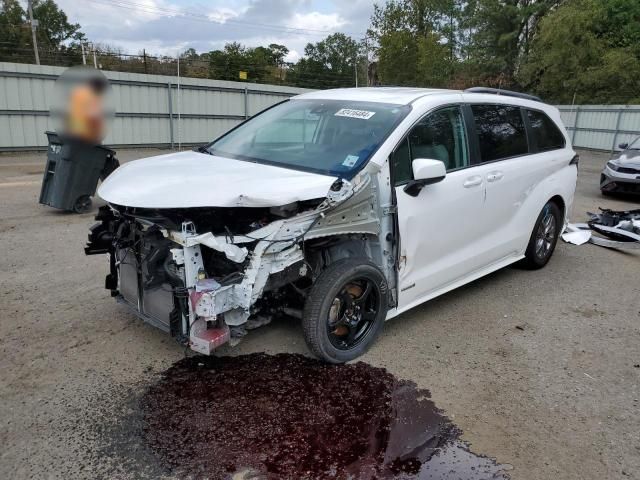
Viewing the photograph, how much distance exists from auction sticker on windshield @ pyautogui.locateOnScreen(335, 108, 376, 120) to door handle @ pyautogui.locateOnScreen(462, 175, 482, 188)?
944 mm

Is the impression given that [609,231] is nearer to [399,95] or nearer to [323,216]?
[399,95]

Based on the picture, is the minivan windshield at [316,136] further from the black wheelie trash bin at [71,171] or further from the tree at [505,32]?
the tree at [505,32]

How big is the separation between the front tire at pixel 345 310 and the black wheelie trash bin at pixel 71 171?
5491mm

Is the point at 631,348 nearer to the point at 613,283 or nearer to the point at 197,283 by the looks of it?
the point at 613,283

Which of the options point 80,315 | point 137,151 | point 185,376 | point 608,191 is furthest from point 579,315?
point 137,151

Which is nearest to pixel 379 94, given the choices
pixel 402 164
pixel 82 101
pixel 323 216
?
pixel 402 164

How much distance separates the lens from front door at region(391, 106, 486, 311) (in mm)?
3689

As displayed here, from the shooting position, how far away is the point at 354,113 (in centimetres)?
400

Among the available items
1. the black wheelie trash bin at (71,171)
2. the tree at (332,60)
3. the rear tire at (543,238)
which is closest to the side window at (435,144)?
the rear tire at (543,238)

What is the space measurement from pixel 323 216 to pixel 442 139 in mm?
1459

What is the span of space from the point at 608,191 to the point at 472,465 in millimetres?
10046

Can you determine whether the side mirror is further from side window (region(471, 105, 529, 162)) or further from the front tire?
side window (region(471, 105, 529, 162))

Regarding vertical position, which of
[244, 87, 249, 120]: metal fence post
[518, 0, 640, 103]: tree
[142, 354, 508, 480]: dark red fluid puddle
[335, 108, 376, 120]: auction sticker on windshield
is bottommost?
[142, 354, 508, 480]: dark red fluid puddle

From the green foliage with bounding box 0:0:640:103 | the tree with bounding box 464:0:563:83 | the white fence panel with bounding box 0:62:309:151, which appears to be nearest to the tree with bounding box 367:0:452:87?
the green foliage with bounding box 0:0:640:103
